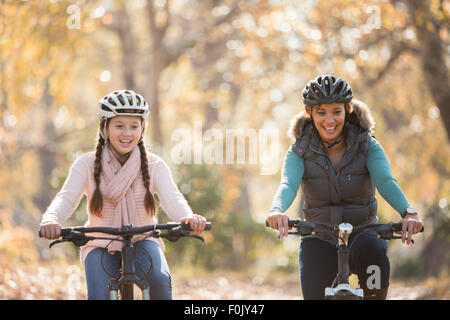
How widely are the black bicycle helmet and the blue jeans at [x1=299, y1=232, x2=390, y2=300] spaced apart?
37.2 inches

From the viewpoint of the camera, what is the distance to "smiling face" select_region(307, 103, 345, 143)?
4676 mm

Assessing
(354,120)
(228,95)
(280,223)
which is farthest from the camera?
(228,95)

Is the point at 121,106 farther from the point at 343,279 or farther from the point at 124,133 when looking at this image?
the point at 343,279

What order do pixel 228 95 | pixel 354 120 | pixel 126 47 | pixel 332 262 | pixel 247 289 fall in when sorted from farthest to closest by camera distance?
pixel 228 95, pixel 126 47, pixel 247 289, pixel 354 120, pixel 332 262

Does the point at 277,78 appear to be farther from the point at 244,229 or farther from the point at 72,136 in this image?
the point at 72,136

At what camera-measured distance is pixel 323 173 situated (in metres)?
4.61

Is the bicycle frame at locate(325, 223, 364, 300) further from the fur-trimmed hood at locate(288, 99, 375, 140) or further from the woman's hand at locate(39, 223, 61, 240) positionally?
the woman's hand at locate(39, 223, 61, 240)

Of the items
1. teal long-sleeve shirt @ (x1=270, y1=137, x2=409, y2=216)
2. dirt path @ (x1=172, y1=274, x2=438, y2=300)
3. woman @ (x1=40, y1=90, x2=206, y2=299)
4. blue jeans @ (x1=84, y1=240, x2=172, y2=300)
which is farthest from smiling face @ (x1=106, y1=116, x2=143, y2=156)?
dirt path @ (x1=172, y1=274, x2=438, y2=300)

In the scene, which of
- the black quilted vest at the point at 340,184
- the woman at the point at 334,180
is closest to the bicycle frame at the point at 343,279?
the woman at the point at 334,180

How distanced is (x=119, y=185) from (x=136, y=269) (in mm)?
595

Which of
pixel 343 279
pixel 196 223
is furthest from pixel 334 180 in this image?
pixel 196 223

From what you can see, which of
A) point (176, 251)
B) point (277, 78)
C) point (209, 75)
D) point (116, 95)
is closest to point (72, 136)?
point (209, 75)

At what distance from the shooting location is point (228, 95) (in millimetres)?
22766
